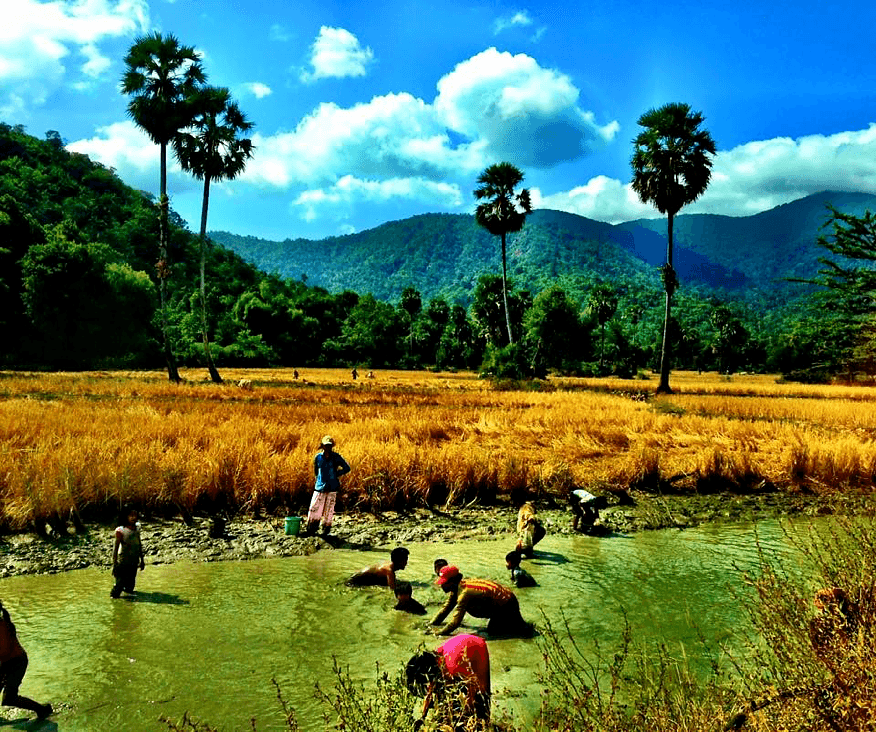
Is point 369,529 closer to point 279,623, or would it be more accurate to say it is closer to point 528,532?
point 528,532

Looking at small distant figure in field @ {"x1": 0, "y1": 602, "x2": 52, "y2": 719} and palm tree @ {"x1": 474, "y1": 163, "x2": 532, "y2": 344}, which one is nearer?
small distant figure in field @ {"x1": 0, "y1": 602, "x2": 52, "y2": 719}

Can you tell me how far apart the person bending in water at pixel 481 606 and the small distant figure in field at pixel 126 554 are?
371 cm

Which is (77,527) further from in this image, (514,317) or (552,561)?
(514,317)

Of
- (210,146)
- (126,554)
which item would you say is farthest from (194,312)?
(126,554)

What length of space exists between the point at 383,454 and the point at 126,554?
19.8 ft

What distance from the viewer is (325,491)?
378 inches

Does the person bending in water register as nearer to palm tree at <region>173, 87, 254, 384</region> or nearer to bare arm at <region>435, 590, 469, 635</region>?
bare arm at <region>435, 590, 469, 635</region>

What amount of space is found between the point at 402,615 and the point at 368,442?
6.91 m

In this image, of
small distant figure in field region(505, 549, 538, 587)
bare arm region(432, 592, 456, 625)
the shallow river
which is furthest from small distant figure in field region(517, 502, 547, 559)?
bare arm region(432, 592, 456, 625)

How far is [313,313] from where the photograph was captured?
95312mm

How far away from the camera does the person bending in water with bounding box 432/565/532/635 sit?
5.91 metres

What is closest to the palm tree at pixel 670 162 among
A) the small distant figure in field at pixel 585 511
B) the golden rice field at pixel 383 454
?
the golden rice field at pixel 383 454

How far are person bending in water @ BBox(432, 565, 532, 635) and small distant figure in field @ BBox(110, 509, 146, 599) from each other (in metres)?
3.71

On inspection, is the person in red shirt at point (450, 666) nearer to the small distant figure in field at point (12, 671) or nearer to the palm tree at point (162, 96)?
the small distant figure in field at point (12, 671)
